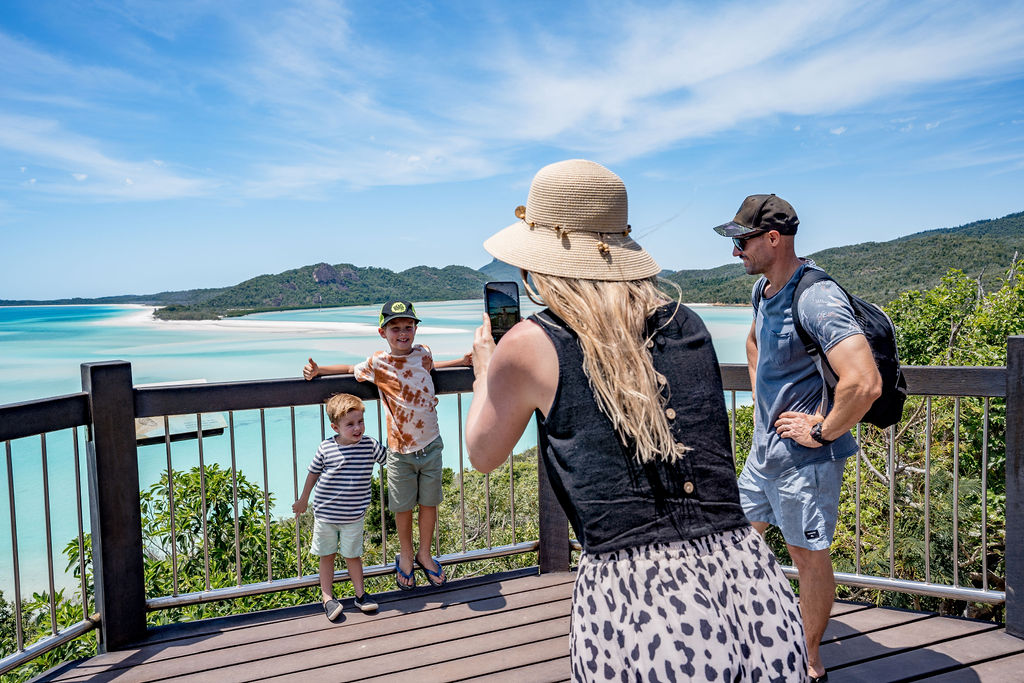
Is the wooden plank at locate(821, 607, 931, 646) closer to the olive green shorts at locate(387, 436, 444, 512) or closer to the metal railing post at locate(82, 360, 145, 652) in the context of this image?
the olive green shorts at locate(387, 436, 444, 512)

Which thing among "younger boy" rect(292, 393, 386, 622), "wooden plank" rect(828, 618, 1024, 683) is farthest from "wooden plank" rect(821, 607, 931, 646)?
"younger boy" rect(292, 393, 386, 622)

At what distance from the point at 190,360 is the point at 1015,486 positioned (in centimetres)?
6833

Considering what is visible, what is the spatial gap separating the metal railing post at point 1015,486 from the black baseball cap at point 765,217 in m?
1.21

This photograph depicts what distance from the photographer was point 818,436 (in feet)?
7.04

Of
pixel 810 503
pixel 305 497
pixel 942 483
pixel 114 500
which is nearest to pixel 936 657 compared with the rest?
pixel 810 503

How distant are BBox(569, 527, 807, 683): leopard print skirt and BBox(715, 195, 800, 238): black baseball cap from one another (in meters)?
1.36

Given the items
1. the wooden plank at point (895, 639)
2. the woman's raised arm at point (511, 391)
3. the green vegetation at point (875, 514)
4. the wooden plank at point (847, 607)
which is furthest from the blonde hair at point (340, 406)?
the wooden plank at point (847, 607)

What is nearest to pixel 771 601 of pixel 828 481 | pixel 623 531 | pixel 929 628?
pixel 623 531

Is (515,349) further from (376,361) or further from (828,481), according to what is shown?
(376,361)

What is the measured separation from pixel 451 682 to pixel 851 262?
33563mm

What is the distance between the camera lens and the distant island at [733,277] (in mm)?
26219

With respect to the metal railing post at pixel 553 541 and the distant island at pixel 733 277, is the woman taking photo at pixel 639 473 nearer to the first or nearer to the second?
the metal railing post at pixel 553 541

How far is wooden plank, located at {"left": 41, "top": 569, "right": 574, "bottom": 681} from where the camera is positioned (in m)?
2.67

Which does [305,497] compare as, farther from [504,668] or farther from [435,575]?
[504,668]
